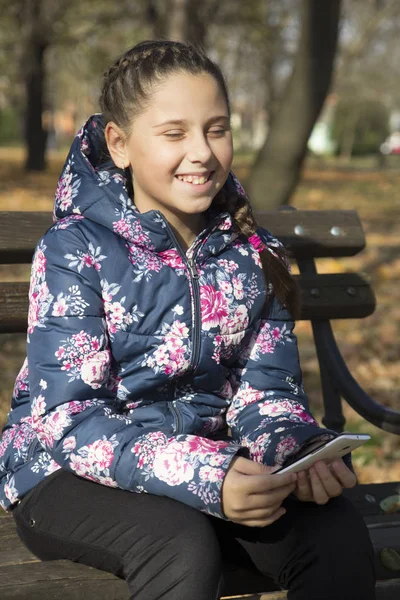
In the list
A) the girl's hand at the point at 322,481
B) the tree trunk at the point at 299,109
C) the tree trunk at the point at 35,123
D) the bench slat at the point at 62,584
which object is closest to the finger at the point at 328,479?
the girl's hand at the point at 322,481

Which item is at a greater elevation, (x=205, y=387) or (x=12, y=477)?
(x=205, y=387)

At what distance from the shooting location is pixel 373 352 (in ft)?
21.6

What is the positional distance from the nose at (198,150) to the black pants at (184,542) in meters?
0.86

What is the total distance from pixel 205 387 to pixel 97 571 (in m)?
0.59

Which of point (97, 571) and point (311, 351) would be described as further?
point (311, 351)

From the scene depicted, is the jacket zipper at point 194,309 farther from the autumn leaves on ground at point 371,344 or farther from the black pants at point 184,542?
the autumn leaves on ground at point 371,344

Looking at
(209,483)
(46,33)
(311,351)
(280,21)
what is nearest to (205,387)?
(209,483)

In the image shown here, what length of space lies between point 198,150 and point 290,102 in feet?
19.9

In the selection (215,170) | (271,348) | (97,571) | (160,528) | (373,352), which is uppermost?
(215,170)

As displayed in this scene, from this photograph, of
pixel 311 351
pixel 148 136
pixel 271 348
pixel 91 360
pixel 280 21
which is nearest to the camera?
pixel 91 360

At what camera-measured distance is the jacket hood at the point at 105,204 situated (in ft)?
8.32

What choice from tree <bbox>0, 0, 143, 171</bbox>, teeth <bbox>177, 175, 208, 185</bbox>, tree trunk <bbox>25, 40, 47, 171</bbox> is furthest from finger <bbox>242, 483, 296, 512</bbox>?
tree trunk <bbox>25, 40, 47, 171</bbox>

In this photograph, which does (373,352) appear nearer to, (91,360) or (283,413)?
(283,413)

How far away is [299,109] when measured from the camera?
8.31 metres
